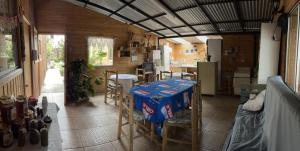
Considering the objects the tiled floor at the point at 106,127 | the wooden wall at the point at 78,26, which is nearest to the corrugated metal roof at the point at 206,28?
the tiled floor at the point at 106,127

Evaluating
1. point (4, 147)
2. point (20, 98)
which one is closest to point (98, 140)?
point (20, 98)

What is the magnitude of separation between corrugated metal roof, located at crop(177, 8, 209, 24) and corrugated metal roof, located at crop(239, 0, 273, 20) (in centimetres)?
89

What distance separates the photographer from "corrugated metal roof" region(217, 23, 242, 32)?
558cm

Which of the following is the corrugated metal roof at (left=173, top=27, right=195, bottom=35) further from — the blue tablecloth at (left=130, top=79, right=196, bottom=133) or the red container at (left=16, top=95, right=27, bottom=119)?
the red container at (left=16, top=95, right=27, bottom=119)

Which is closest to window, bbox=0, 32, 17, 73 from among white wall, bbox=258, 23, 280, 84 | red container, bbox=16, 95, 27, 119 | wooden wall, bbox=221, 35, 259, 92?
red container, bbox=16, 95, 27, 119

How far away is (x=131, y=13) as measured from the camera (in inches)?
230

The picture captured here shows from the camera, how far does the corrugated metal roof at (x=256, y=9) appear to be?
3906 mm

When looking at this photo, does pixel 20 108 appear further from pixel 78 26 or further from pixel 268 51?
pixel 78 26

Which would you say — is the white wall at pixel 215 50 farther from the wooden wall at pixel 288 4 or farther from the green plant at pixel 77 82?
the green plant at pixel 77 82

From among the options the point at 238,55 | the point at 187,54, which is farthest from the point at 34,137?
the point at 187,54

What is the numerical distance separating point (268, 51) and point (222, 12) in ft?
4.34

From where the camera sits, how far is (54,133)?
1.58 metres

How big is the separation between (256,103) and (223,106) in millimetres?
2175

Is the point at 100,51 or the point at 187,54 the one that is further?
the point at 187,54
